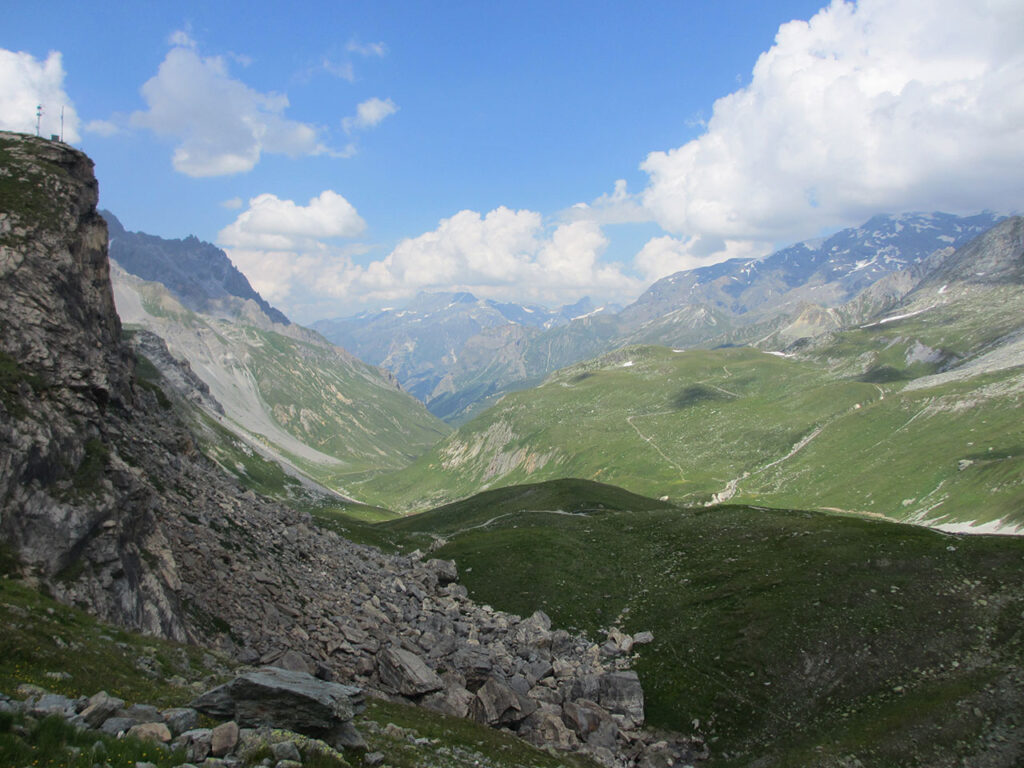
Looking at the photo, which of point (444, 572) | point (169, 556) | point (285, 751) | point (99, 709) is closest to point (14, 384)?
point (169, 556)

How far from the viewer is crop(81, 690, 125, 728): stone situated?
15.5 metres

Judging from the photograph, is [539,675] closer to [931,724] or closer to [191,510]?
[931,724]

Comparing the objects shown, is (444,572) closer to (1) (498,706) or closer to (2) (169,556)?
(1) (498,706)

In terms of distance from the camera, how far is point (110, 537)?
32.9 m

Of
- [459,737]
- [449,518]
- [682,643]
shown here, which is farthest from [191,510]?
[449,518]

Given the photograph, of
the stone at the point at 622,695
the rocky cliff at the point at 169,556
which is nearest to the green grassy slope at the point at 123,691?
the rocky cliff at the point at 169,556

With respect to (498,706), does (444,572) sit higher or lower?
higher

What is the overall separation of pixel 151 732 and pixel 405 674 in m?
22.8

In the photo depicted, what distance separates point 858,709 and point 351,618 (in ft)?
113

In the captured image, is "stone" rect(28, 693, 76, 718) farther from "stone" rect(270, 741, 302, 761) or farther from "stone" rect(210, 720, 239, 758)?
"stone" rect(270, 741, 302, 761)

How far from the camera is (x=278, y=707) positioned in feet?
64.9

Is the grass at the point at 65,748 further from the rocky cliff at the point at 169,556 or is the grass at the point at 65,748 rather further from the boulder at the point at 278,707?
the rocky cliff at the point at 169,556

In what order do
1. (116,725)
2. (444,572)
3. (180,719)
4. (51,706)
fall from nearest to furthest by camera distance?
(51,706) → (116,725) → (180,719) → (444,572)

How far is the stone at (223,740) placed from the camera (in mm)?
15711
